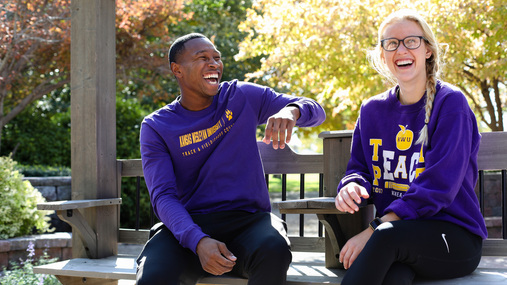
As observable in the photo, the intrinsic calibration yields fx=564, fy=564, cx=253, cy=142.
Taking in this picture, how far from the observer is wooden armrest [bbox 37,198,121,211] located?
3.01 m

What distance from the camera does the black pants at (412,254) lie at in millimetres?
2117

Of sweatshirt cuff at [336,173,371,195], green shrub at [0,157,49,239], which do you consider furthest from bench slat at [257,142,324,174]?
green shrub at [0,157,49,239]

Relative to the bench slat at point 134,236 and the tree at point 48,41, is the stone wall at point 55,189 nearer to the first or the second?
the tree at point 48,41

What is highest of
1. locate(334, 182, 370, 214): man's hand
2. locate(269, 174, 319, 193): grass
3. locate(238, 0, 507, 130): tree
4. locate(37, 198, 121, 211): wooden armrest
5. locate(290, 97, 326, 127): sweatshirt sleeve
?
locate(238, 0, 507, 130): tree

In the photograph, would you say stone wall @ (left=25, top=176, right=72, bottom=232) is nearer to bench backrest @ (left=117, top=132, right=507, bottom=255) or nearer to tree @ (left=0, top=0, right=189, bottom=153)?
tree @ (left=0, top=0, right=189, bottom=153)

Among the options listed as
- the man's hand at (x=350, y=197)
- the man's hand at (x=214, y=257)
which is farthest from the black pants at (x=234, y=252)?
the man's hand at (x=350, y=197)

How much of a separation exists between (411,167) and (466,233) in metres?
0.34

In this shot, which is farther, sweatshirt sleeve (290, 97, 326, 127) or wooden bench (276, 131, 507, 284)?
sweatshirt sleeve (290, 97, 326, 127)

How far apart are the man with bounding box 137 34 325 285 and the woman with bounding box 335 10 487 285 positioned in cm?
35

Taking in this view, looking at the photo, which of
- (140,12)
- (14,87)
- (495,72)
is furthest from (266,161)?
(14,87)

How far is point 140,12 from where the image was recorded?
29.6ft

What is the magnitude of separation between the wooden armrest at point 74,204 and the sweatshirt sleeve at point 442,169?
1.75 metres

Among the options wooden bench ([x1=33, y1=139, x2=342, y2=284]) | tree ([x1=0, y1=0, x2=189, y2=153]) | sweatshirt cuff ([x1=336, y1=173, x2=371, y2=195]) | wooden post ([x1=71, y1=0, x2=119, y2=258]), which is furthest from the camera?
tree ([x1=0, y1=0, x2=189, y2=153])

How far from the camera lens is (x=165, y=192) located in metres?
2.64
